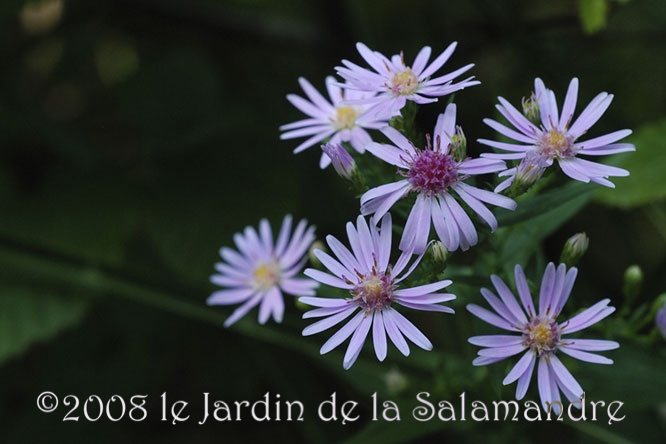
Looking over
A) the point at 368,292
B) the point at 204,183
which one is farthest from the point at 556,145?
the point at 204,183

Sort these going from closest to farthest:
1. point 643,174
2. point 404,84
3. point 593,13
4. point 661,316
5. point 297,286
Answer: point 404,84 < point 661,316 < point 297,286 < point 593,13 < point 643,174

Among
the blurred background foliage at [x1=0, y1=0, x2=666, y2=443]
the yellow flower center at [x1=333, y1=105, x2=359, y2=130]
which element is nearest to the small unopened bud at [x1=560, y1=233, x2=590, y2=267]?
the yellow flower center at [x1=333, y1=105, x2=359, y2=130]

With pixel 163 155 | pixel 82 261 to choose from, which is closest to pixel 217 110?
pixel 163 155

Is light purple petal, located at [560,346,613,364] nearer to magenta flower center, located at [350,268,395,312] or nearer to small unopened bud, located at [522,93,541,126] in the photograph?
magenta flower center, located at [350,268,395,312]

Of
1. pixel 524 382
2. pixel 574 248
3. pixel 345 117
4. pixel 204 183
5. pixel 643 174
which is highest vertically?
pixel 204 183

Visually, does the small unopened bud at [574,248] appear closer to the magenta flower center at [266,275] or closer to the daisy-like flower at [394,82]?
the daisy-like flower at [394,82]

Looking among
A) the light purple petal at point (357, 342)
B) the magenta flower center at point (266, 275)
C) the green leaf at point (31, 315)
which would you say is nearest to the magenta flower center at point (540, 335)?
the light purple petal at point (357, 342)

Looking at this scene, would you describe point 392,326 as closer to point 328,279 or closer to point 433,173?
point 328,279
